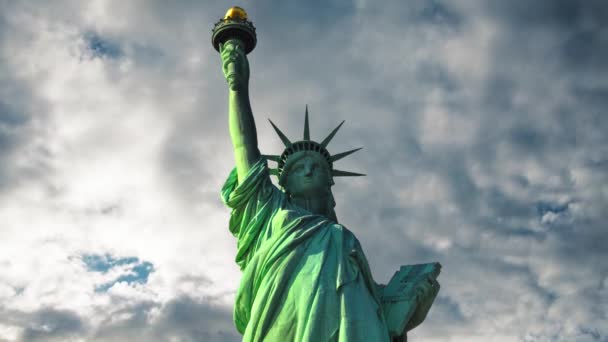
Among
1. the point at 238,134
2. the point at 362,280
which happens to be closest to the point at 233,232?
the point at 238,134

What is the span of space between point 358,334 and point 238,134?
4.27 metres

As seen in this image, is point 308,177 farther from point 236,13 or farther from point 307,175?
point 236,13

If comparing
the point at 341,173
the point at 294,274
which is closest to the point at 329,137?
Answer: the point at 341,173

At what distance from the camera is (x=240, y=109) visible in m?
12.6

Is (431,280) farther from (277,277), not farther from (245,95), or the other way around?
(245,95)

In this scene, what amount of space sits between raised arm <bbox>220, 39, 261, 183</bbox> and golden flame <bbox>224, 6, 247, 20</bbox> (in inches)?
22.7

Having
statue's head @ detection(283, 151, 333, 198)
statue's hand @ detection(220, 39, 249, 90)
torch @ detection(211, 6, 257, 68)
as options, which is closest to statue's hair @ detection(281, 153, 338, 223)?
statue's head @ detection(283, 151, 333, 198)

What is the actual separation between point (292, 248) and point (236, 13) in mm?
5276

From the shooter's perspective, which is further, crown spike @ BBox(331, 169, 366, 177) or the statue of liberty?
crown spike @ BBox(331, 169, 366, 177)

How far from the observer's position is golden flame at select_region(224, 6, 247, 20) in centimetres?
1380

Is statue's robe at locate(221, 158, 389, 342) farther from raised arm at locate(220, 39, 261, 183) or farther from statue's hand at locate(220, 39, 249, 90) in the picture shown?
statue's hand at locate(220, 39, 249, 90)

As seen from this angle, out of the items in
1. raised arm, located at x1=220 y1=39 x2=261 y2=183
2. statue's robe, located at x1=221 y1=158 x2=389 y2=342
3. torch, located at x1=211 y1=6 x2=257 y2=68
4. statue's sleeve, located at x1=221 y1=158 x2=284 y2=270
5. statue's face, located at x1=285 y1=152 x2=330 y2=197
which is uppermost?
torch, located at x1=211 y1=6 x2=257 y2=68

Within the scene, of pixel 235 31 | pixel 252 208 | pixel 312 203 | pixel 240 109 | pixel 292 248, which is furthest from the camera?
pixel 235 31

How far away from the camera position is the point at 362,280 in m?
11.0
